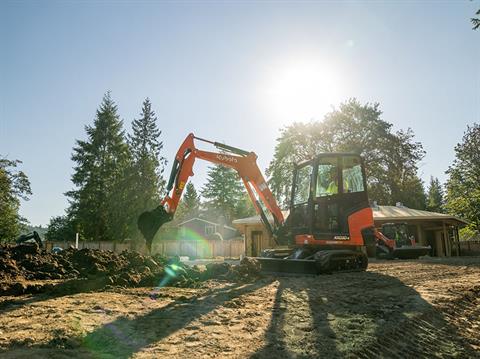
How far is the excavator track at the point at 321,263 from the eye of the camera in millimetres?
9852

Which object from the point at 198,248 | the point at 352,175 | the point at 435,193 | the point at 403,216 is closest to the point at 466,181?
the point at 403,216

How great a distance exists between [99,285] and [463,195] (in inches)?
1652

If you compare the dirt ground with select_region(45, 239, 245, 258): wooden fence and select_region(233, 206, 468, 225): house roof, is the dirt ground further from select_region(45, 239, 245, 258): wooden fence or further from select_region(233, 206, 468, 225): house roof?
select_region(45, 239, 245, 258): wooden fence

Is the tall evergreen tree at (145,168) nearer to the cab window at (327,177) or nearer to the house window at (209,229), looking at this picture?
the house window at (209,229)

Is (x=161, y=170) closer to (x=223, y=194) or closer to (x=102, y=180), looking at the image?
(x=102, y=180)

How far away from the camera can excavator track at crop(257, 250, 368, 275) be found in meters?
9.85

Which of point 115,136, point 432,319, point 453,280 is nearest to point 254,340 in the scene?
point 432,319

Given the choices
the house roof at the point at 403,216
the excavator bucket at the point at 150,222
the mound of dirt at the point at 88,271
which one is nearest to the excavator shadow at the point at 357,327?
the mound of dirt at the point at 88,271

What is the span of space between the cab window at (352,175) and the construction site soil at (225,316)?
3031mm

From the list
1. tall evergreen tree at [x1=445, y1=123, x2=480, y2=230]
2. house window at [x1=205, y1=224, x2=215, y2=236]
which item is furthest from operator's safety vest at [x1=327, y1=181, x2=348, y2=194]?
house window at [x1=205, y1=224, x2=215, y2=236]

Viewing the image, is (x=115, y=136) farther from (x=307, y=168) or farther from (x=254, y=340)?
(x=254, y=340)

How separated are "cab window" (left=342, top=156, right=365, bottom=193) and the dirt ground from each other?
409cm

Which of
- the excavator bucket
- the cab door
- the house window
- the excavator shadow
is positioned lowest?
the excavator shadow

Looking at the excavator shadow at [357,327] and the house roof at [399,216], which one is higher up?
the house roof at [399,216]
